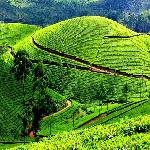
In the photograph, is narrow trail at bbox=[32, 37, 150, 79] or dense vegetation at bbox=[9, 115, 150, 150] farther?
narrow trail at bbox=[32, 37, 150, 79]

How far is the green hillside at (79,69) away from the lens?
355 feet

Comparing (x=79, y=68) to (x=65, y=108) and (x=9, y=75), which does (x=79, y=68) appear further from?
(x=65, y=108)

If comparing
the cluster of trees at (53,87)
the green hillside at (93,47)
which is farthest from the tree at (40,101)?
the green hillside at (93,47)

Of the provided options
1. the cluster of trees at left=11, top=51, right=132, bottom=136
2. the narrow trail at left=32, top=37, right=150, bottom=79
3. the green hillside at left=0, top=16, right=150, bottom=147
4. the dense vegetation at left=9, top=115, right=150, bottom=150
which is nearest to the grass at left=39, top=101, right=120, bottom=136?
the green hillside at left=0, top=16, right=150, bottom=147

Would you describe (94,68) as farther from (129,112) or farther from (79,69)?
(129,112)

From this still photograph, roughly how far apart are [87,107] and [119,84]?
26294mm

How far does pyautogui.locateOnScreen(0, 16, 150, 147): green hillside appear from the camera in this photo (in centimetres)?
10819

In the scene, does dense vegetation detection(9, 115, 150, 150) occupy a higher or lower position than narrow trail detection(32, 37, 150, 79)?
higher

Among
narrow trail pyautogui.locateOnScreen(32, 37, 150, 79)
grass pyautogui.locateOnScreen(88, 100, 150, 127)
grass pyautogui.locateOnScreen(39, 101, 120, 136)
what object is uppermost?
grass pyautogui.locateOnScreen(88, 100, 150, 127)

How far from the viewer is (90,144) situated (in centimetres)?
2628

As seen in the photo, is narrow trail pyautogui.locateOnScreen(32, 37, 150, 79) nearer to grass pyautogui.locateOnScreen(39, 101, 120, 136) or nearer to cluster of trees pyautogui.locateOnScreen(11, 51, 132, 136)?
cluster of trees pyautogui.locateOnScreen(11, 51, 132, 136)

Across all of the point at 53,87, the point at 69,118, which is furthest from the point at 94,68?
the point at 69,118

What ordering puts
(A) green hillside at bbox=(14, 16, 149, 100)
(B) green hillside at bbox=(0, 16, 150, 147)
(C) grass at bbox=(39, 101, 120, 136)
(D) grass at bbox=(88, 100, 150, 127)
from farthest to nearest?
(A) green hillside at bbox=(14, 16, 149, 100) → (B) green hillside at bbox=(0, 16, 150, 147) → (C) grass at bbox=(39, 101, 120, 136) → (D) grass at bbox=(88, 100, 150, 127)

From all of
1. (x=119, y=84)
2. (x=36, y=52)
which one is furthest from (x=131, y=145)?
(x=36, y=52)
